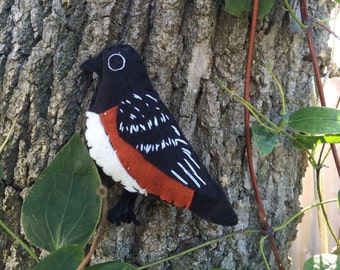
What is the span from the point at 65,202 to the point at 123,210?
0.12 metres

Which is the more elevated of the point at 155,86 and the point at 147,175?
the point at 155,86

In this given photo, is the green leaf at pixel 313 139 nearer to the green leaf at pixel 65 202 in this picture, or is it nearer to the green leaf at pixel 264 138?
the green leaf at pixel 264 138

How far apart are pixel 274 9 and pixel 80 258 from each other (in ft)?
1.60

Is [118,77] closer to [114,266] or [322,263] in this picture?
[114,266]

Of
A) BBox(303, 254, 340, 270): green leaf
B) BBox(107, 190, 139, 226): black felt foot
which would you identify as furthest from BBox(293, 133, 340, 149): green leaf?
BBox(107, 190, 139, 226): black felt foot

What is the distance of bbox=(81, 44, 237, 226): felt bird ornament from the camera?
2.32 feet

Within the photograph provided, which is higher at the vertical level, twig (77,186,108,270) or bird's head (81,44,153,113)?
bird's head (81,44,153,113)

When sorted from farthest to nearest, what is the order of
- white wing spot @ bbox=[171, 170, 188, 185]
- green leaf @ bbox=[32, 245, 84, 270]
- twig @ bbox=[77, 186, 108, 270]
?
white wing spot @ bbox=[171, 170, 188, 185], green leaf @ bbox=[32, 245, 84, 270], twig @ bbox=[77, 186, 108, 270]

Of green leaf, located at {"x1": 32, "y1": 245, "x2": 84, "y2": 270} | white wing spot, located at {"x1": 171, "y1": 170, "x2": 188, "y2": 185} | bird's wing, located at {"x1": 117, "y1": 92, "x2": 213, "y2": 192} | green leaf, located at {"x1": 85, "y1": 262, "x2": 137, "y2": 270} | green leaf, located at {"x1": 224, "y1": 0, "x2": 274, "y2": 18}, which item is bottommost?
green leaf, located at {"x1": 85, "y1": 262, "x2": 137, "y2": 270}

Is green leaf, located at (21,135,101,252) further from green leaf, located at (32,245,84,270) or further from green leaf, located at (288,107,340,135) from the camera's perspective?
green leaf, located at (288,107,340,135)

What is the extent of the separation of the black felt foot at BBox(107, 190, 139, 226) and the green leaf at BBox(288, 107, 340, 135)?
25 centimetres

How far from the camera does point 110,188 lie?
77 cm

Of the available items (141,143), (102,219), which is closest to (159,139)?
(141,143)

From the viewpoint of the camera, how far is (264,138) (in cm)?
76
